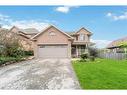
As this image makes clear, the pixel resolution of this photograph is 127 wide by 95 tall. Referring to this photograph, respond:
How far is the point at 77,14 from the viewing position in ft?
70.4

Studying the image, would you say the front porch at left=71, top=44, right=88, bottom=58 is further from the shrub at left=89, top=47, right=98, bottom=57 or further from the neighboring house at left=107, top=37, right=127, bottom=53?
the neighboring house at left=107, top=37, right=127, bottom=53

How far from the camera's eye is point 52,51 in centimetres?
3122

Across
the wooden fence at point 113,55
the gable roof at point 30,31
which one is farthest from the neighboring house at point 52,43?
the gable roof at point 30,31

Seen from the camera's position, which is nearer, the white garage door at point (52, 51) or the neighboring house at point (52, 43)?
the white garage door at point (52, 51)

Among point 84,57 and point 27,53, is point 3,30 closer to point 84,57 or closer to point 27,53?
point 84,57

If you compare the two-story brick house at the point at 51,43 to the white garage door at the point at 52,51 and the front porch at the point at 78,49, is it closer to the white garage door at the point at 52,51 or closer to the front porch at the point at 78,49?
the white garage door at the point at 52,51

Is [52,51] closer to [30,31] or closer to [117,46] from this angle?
[30,31]

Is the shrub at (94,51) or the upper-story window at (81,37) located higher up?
the upper-story window at (81,37)

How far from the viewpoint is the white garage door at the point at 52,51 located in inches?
1211

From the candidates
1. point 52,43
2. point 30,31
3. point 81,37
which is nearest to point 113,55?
point 52,43

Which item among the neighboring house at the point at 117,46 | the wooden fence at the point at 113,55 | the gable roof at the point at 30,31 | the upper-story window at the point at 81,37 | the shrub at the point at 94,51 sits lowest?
the wooden fence at the point at 113,55

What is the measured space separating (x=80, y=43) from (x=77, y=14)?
47.1 ft

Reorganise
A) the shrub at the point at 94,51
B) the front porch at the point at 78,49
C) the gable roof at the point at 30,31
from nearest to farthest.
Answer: the shrub at the point at 94,51 < the front porch at the point at 78,49 < the gable roof at the point at 30,31
